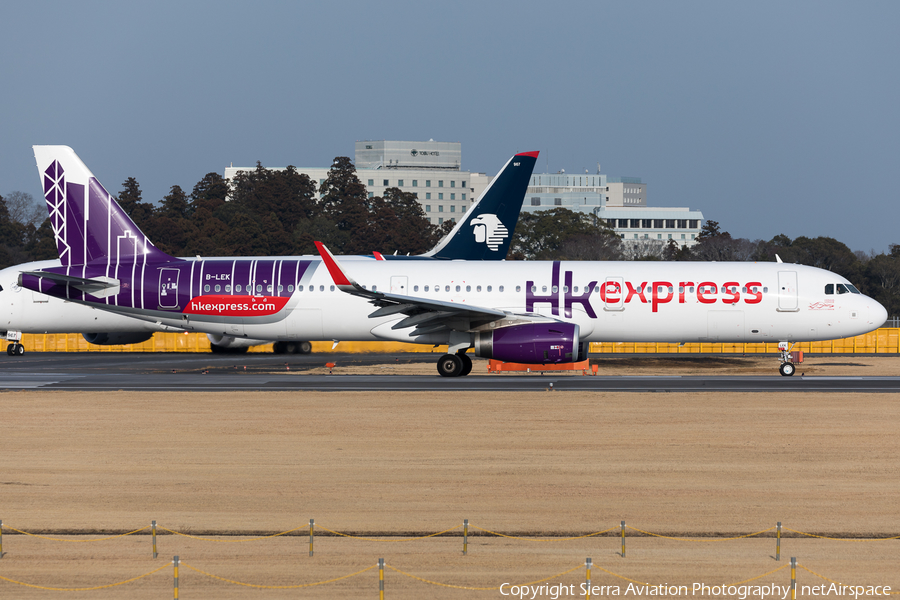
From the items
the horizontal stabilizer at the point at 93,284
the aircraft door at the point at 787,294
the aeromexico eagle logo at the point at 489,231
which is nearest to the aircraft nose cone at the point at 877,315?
the aircraft door at the point at 787,294

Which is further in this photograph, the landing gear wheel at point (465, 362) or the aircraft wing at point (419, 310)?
the landing gear wheel at point (465, 362)

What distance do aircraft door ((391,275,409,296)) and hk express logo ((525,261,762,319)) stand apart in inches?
189

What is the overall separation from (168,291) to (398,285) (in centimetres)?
A: 907

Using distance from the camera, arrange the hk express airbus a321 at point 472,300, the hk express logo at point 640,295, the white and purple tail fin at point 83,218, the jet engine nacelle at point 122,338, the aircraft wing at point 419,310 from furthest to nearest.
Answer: the jet engine nacelle at point 122,338
the white and purple tail fin at point 83,218
the hk express logo at point 640,295
the hk express airbus a321 at point 472,300
the aircraft wing at point 419,310

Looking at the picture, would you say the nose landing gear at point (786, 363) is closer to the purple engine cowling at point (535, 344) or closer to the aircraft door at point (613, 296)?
the aircraft door at point (613, 296)

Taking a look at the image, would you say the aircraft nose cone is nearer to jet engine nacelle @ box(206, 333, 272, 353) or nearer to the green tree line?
jet engine nacelle @ box(206, 333, 272, 353)

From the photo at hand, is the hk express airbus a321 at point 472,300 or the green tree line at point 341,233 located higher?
the green tree line at point 341,233

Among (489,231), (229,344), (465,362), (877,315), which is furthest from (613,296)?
(229,344)

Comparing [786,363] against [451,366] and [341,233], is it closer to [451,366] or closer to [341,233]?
[451,366]

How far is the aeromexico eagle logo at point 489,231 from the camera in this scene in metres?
45.8
